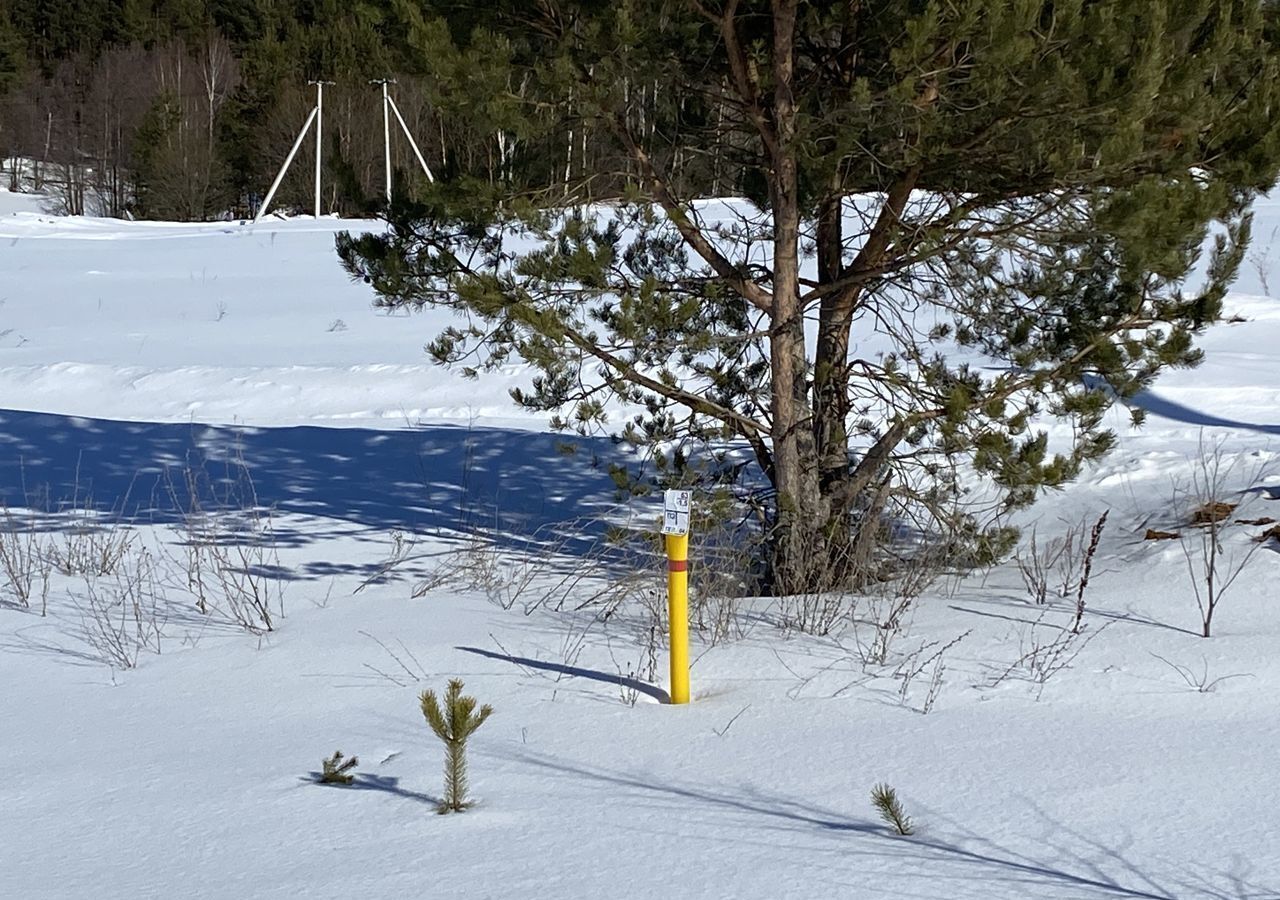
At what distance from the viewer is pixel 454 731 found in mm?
3639

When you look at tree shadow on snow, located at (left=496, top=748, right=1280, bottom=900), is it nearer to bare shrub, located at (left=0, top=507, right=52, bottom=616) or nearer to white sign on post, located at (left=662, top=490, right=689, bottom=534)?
white sign on post, located at (left=662, top=490, right=689, bottom=534)

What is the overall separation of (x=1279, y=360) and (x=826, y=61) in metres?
9.37

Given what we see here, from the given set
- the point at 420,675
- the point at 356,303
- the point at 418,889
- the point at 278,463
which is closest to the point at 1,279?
the point at 356,303

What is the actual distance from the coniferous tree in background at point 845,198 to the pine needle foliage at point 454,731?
236 cm

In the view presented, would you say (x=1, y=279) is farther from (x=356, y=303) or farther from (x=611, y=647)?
(x=611, y=647)

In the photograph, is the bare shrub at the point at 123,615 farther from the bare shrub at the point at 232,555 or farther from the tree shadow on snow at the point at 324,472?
the tree shadow on snow at the point at 324,472

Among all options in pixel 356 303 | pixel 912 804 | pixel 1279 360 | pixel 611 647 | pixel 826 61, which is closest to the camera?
pixel 912 804

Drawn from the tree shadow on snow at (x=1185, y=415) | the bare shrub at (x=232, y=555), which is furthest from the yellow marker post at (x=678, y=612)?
the tree shadow on snow at (x=1185, y=415)

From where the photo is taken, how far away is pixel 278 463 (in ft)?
36.1

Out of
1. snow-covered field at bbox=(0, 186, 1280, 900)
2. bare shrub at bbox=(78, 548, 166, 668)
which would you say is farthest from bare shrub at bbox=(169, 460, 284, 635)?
bare shrub at bbox=(78, 548, 166, 668)

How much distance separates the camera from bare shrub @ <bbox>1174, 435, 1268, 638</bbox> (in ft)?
18.7

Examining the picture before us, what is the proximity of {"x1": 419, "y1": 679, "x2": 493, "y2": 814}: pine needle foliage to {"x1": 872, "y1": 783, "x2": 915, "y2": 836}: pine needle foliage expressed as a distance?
1.02 m

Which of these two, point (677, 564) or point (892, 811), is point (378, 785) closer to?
point (677, 564)

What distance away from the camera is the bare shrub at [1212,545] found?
18.7ft
